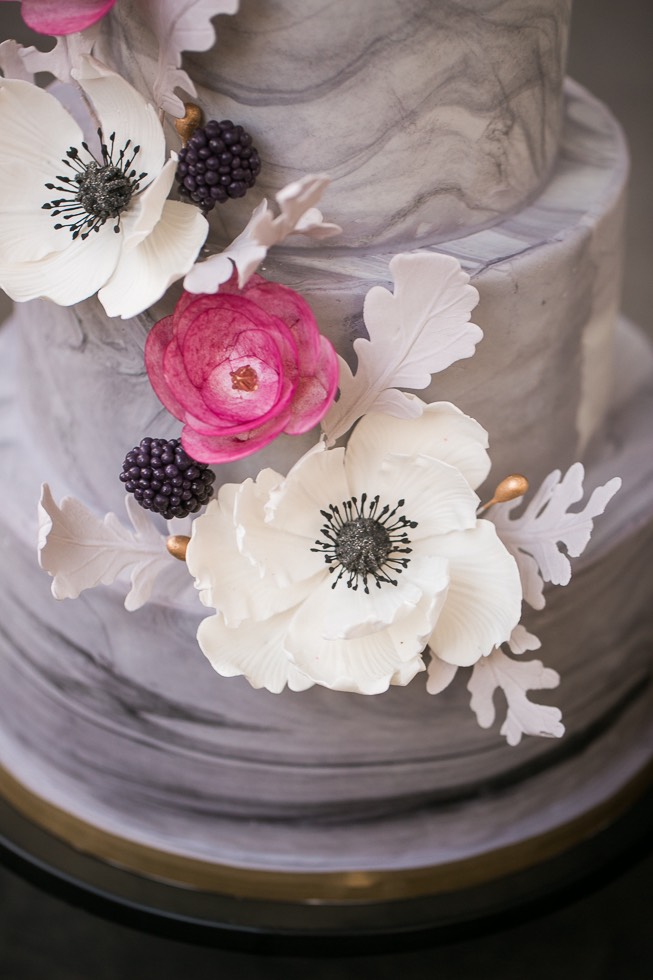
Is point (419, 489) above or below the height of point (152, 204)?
below

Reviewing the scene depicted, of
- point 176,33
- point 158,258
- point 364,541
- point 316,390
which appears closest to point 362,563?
point 364,541

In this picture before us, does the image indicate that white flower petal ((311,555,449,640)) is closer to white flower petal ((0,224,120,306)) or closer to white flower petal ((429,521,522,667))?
white flower petal ((429,521,522,667))

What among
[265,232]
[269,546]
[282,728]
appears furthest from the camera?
[282,728]

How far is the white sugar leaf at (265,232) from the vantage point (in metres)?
0.54

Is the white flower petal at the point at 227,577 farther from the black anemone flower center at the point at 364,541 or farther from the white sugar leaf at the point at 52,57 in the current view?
the white sugar leaf at the point at 52,57

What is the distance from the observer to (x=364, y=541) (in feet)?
2.18

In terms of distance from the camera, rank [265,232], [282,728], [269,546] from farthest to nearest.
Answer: [282,728]
[269,546]
[265,232]

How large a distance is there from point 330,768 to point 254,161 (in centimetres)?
46

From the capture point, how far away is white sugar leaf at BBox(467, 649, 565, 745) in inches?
28.0

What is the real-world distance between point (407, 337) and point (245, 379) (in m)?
0.10

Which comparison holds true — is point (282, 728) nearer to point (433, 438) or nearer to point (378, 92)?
point (433, 438)

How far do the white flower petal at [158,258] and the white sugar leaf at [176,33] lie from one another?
0.06 m

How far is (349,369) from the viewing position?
65 cm

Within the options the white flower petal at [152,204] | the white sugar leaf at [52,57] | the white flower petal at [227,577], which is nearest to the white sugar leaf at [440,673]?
the white flower petal at [227,577]
